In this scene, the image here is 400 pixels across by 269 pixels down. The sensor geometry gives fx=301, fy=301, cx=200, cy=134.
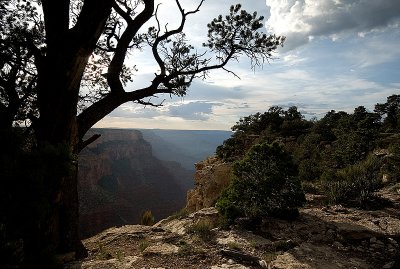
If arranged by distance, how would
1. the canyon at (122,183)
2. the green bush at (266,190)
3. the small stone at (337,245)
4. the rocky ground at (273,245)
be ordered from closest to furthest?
the rocky ground at (273,245), the small stone at (337,245), the green bush at (266,190), the canyon at (122,183)

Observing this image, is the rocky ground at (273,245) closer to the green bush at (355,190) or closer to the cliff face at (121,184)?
the green bush at (355,190)

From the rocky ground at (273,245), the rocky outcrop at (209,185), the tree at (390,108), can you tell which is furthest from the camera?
the tree at (390,108)

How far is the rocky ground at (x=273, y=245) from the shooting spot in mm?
5898

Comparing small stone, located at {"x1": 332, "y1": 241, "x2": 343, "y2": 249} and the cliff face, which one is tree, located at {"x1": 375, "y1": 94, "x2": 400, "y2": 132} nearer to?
small stone, located at {"x1": 332, "y1": 241, "x2": 343, "y2": 249}

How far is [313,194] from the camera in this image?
1182 centimetres

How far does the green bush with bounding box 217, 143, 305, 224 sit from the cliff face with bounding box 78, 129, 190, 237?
151 feet

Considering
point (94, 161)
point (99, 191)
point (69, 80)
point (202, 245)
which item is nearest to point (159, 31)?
point (69, 80)

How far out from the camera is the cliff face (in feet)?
189

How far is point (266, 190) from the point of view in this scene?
27.8 feet

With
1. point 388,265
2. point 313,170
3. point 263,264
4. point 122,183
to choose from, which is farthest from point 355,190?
point 122,183

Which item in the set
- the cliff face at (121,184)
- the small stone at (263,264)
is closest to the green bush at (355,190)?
the small stone at (263,264)

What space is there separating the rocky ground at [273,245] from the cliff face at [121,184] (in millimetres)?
46097

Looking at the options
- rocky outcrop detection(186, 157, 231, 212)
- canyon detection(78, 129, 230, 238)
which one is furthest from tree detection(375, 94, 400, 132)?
canyon detection(78, 129, 230, 238)

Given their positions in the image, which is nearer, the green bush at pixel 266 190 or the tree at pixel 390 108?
the green bush at pixel 266 190
